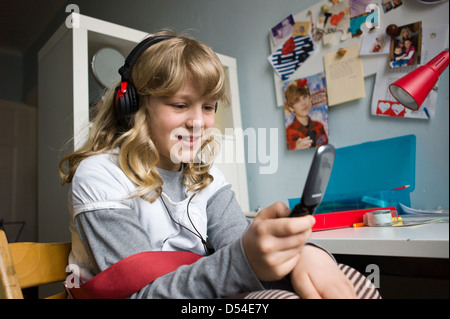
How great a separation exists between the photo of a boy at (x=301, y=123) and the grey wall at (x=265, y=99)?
0.02 metres

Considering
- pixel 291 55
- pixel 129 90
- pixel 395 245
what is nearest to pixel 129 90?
pixel 129 90

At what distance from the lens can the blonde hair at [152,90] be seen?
1.48ft

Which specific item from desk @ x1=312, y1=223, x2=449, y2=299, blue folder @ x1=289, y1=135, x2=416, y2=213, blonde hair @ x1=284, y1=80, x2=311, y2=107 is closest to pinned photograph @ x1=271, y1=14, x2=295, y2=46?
blonde hair @ x1=284, y1=80, x2=311, y2=107

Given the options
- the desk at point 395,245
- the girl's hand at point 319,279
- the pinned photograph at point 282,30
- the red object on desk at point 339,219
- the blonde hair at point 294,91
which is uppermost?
the pinned photograph at point 282,30

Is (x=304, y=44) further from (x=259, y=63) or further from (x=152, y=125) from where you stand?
(x=152, y=125)

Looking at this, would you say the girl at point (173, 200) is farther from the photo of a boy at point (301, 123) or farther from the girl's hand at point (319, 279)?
the photo of a boy at point (301, 123)

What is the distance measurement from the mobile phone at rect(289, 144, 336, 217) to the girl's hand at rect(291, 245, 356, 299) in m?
0.09

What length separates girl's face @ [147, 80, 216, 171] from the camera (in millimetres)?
462

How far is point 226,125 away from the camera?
1.01 metres

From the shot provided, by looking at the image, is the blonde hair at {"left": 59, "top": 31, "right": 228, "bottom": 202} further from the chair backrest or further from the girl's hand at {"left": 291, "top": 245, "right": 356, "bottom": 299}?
the girl's hand at {"left": 291, "top": 245, "right": 356, "bottom": 299}

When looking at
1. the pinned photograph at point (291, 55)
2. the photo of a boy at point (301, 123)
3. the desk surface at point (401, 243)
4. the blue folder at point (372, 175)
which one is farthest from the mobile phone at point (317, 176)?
the pinned photograph at point (291, 55)

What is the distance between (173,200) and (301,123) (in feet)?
1.28

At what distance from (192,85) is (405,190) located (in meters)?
0.41

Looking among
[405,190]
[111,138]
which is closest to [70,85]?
[111,138]
